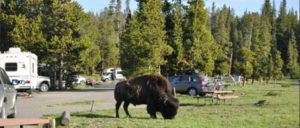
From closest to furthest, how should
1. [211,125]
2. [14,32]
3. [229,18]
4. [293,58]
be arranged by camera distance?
[211,125] < [14,32] < [293,58] < [229,18]

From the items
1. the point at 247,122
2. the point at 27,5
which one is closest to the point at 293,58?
the point at 27,5

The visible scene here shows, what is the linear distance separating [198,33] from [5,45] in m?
18.9

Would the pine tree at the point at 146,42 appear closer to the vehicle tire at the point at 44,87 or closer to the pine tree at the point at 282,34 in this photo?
the vehicle tire at the point at 44,87

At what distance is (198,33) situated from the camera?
1543 inches

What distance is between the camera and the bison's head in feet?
45.8

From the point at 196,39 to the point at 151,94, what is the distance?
24899 mm

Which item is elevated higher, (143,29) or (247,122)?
(143,29)

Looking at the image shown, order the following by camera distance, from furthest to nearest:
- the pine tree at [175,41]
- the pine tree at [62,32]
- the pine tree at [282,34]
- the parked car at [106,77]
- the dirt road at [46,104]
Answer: the pine tree at [282,34], the parked car at [106,77], the pine tree at [62,32], the pine tree at [175,41], the dirt road at [46,104]

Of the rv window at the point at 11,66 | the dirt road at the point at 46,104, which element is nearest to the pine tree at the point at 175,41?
the dirt road at the point at 46,104

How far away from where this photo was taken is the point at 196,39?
1526 inches

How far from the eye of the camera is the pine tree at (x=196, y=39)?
38531 millimetres

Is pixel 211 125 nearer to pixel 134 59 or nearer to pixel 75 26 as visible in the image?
pixel 134 59

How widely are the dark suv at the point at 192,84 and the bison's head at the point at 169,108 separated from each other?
45.9 ft

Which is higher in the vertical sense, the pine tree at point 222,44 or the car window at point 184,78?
the pine tree at point 222,44
